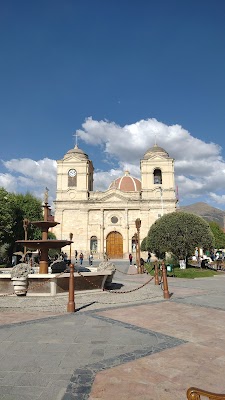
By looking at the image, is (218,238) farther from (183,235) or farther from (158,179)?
(183,235)

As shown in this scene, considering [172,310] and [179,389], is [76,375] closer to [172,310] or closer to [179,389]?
[179,389]

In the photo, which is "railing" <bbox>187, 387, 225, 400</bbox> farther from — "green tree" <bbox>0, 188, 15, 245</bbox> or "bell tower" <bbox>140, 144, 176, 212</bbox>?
"bell tower" <bbox>140, 144, 176, 212</bbox>

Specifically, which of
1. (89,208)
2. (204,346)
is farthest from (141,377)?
(89,208)

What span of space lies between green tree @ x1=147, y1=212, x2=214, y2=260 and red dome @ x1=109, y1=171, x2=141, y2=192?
30.2m

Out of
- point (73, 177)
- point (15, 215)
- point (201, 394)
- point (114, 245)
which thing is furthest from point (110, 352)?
point (73, 177)

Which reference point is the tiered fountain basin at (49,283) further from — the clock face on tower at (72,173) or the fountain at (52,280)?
the clock face on tower at (72,173)

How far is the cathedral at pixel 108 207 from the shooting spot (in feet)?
158

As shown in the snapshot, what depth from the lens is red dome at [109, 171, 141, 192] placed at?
182 feet

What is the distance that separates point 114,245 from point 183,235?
86.1 ft

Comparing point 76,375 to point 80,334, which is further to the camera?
point 80,334

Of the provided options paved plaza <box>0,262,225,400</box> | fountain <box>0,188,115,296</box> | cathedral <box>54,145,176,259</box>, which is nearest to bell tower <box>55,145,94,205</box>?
cathedral <box>54,145,176,259</box>

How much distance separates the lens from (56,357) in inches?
180

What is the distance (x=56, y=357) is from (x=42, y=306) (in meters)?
4.59

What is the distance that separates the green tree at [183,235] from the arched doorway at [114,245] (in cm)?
2405
